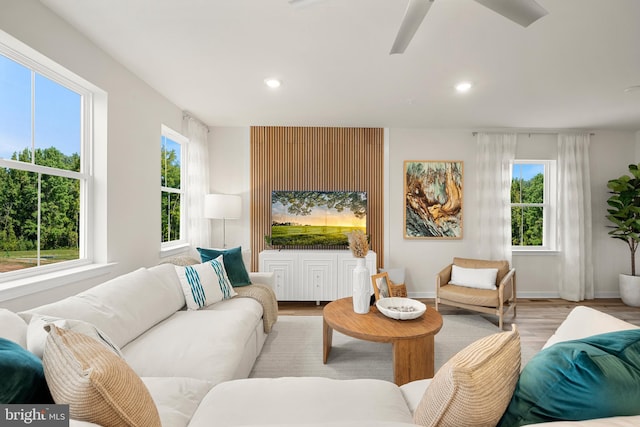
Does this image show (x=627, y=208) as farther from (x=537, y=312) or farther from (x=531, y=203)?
(x=537, y=312)

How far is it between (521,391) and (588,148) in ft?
17.0

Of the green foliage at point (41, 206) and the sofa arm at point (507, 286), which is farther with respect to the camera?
the sofa arm at point (507, 286)

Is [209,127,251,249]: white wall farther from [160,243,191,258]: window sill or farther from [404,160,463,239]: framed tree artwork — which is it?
[404,160,463,239]: framed tree artwork

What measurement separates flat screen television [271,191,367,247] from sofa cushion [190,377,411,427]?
9.27 ft

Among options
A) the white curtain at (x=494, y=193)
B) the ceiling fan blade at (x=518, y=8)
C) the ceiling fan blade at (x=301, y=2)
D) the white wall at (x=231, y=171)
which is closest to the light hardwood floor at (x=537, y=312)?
the white curtain at (x=494, y=193)

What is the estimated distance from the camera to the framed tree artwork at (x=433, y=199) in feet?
14.3

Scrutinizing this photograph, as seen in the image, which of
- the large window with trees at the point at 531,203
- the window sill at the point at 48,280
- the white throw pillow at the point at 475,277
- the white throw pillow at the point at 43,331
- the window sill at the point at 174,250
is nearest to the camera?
the white throw pillow at the point at 43,331

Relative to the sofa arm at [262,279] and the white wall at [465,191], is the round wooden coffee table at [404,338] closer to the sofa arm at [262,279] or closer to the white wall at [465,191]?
the sofa arm at [262,279]

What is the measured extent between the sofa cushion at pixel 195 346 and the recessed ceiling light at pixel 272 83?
2.09 meters

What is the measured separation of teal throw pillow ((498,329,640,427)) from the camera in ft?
2.23

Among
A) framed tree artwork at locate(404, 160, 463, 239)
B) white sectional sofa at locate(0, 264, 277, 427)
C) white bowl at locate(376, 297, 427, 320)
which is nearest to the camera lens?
white sectional sofa at locate(0, 264, 277, 427)

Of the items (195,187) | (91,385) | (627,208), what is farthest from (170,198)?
(627,208)

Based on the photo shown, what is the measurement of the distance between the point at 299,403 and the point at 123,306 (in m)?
1.25

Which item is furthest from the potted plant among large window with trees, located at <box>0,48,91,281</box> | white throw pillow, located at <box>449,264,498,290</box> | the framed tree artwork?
large window with trees, located at <box>0,48,91,281</box>
